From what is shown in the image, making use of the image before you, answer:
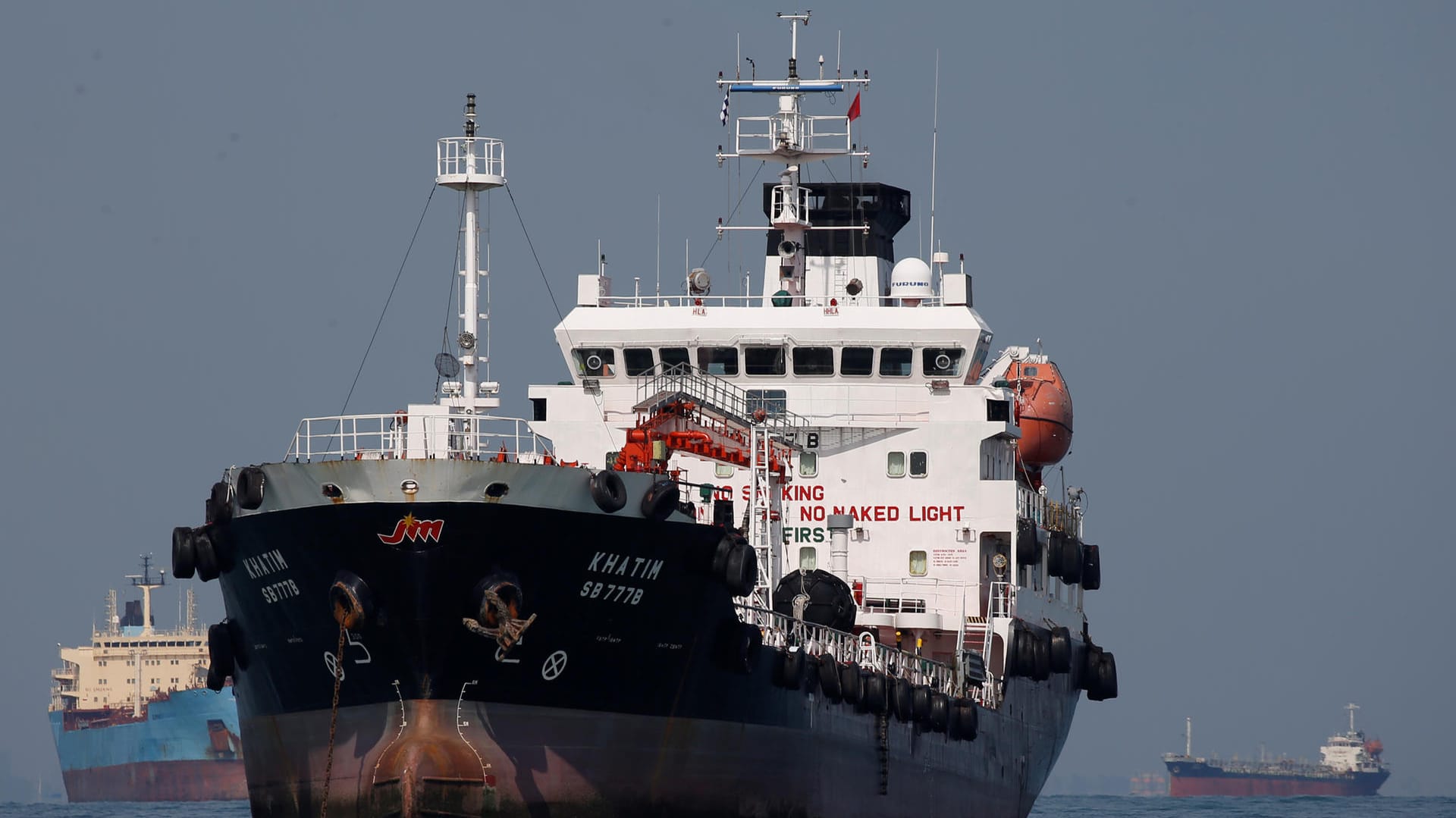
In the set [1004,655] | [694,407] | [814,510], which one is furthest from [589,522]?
[1004,655]

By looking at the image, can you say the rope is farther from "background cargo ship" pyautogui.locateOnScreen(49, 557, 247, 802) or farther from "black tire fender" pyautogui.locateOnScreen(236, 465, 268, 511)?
"background cargo ship" pyautogui.locateOnScreen(49, 557, 247, 802)

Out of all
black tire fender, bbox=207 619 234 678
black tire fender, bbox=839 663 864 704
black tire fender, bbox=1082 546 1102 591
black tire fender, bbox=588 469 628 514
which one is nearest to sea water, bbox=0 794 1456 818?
black tire fender, bbox=1082 546 1102 591

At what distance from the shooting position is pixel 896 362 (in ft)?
130

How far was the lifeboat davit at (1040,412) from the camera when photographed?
1801 inches

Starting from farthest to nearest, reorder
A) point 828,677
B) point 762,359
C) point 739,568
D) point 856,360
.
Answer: point 856,360, point 762,359, point 828,677, point 739,568

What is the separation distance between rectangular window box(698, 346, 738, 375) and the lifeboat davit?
310 inches

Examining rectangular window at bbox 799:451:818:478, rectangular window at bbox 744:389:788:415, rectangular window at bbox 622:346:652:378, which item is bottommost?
rectangular window at bbox 799:451:818:478

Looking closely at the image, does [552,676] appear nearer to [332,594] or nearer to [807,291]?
[332,594]

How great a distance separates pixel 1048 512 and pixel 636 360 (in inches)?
389

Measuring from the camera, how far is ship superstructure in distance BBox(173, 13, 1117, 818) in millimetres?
27859

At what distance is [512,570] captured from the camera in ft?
91.0

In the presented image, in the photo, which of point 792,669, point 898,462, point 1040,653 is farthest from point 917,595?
point 792,669

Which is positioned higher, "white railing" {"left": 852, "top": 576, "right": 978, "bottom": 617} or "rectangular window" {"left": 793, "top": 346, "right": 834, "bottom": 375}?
"rectangular window" {"left": 793, "top": 346, "right": 834, "bottom": 375}

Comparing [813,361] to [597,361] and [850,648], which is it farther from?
[850,648]
